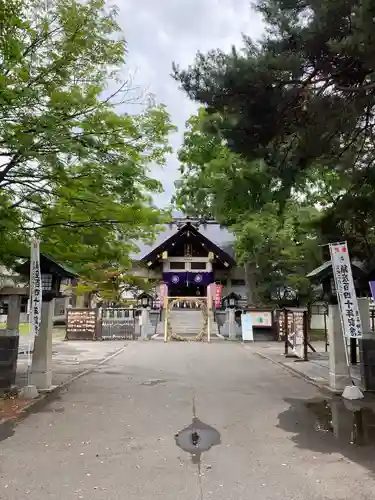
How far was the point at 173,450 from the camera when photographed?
17.8 feet

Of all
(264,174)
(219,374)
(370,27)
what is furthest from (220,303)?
(370,27)

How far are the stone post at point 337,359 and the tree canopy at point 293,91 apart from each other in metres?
2.51

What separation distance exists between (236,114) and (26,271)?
574 centimetres

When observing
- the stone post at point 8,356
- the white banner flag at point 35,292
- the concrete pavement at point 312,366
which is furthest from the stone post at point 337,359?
the stone post at point 8,356

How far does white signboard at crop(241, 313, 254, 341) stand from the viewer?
22.9 meters

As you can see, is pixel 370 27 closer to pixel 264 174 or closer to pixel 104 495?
pixel 264 174

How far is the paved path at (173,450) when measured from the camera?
425cm

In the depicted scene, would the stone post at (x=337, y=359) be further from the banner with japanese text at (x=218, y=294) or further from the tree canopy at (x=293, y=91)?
the banner with japanese text at (x=218, y=294)

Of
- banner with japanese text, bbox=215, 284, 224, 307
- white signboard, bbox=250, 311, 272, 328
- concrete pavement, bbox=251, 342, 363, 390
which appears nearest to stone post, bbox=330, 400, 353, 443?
concrete pavement, bbox=251, 342, 363, 390

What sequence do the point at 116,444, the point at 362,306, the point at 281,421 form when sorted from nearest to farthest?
the point at 116,444 → the point at 281,421 → the point at 362,306

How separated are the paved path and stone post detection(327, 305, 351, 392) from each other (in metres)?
0.52

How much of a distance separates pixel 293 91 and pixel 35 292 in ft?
20.5

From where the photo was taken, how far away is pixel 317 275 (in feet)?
31.9

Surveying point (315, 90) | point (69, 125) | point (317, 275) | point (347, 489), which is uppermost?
point (315, 90)
